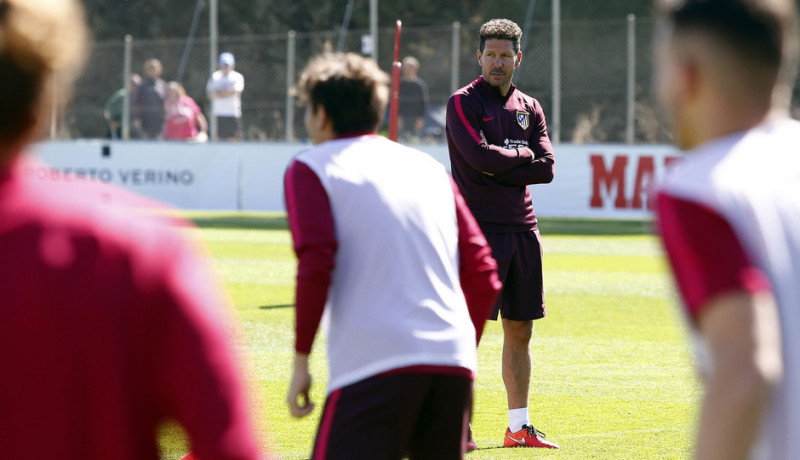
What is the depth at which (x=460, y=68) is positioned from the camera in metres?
27.5

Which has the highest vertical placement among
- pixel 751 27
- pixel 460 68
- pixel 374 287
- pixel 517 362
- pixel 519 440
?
pixel 460 68

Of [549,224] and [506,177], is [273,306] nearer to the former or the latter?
[506,177]

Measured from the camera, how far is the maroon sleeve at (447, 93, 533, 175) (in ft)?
22.2

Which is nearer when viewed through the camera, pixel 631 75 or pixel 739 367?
pixel 739 367

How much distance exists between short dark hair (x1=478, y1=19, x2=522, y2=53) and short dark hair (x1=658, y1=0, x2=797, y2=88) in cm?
490

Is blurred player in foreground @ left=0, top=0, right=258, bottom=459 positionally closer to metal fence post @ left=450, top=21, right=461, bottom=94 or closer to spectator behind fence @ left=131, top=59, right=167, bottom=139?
metal fence post @ left=450, top=21, right=461, bottom=94

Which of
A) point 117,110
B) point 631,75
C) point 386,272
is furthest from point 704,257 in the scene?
point 117,110

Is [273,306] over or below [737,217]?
below

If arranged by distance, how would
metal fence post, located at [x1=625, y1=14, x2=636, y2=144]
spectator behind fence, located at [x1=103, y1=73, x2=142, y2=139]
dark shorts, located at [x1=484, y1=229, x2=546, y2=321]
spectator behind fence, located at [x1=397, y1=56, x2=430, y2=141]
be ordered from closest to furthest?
dark shorts, located at [x1=484, y1=229, x2=546, y2=321]
spectator behind fence, located at [x1=397, y1=56, x2=430, y2=141]
metal fence post, located at [x1=625, y1=14, x2=636, y2=144]
spectator behind fence, located at [x1=103, y1=73, x2=142, y2=139]

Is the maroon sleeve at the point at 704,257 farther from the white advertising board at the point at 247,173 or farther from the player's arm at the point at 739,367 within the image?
the white advertising board at the point at 247,173

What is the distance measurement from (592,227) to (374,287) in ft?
59.5

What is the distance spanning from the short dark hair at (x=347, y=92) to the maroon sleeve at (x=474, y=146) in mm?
2973

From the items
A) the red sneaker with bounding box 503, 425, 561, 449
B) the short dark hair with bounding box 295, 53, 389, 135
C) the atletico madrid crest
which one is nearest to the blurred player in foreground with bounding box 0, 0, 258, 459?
the short dark hair with bounding box 295, 53, 389, 135

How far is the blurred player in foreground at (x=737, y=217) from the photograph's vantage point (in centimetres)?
205
